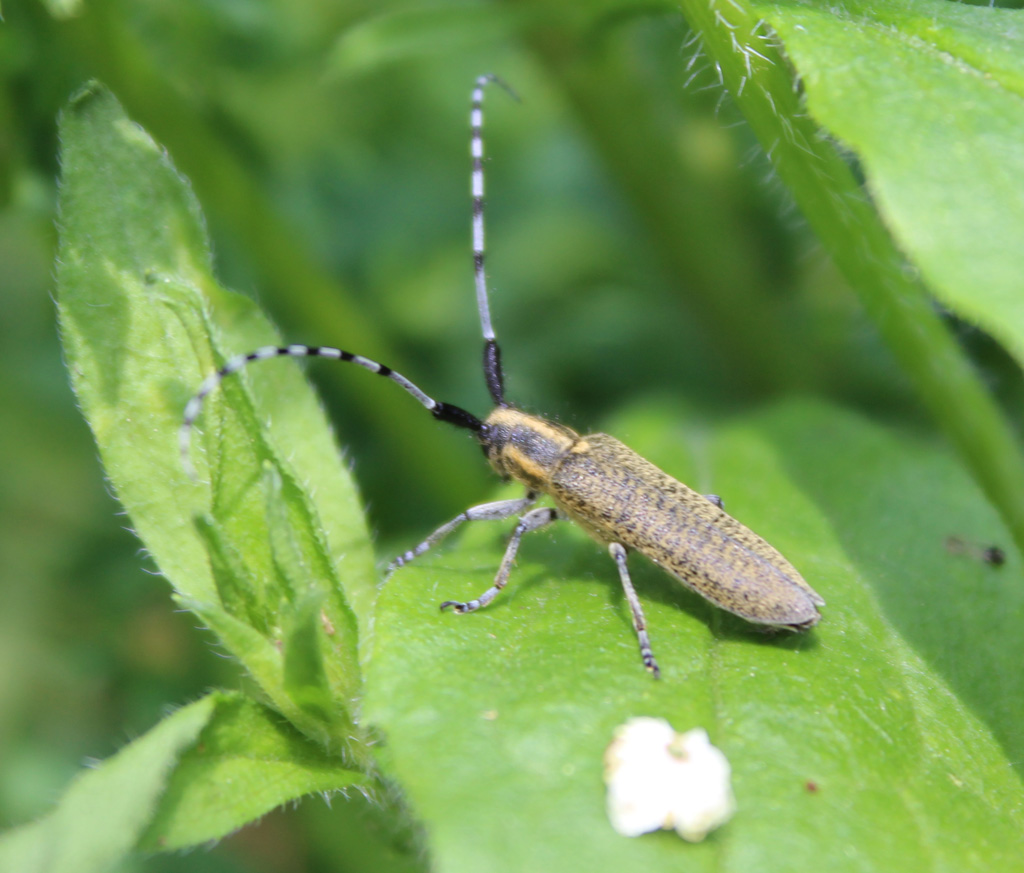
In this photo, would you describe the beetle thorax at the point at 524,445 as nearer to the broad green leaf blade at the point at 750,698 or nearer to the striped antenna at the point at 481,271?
the striped antenna at the point at 481,271

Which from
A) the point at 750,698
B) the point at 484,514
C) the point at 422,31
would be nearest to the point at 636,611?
the point at 750,698

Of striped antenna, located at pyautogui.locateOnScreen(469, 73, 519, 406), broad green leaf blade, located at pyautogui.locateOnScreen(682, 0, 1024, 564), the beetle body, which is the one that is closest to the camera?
broad green leaf blade, located at pyautogui.locateOnScreen(682, 0, 1024, 564)

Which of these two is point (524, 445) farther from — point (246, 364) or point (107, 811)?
point (107, 811)

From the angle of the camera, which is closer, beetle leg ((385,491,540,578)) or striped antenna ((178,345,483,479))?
striped antenna ((178,345,483,479))

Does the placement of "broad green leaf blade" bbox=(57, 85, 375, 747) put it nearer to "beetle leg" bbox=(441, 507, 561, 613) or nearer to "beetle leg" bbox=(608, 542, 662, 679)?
"beetle leg" bbox=(441, 507, 561, 613)

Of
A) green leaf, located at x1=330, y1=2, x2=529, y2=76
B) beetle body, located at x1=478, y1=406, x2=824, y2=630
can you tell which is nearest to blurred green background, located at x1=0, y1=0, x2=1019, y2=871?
green leaf, located at x1=330, y1=2, x2=529, y2=76

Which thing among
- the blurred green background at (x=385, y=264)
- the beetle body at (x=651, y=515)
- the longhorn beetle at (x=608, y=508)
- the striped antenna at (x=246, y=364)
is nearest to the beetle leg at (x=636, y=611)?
the longhorn beetle at (x=608, y=508)

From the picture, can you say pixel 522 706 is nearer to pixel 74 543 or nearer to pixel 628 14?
pixel 628 14
